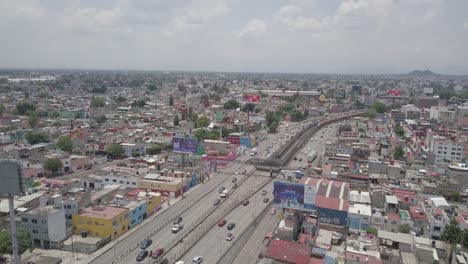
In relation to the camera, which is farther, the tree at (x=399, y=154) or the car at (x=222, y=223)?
the tree at (x=399, y=154)

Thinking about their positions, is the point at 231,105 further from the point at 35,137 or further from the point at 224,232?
the point at 224,232

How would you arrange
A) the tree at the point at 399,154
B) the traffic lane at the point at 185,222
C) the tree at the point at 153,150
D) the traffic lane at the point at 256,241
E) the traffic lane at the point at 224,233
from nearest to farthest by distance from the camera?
the traffic lane at the point at 256,241 → the traffic lane at the point at 224,233 → the traffic lane at the point at 185,222 → the tree at the point at 399,154 → the tree at the point at 153,150

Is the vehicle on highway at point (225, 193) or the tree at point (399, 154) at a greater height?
the tree at point (399, 154)

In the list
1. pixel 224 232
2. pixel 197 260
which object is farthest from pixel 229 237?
pixel 197 260

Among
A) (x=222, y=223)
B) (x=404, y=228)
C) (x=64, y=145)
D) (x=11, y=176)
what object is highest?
(x=11, y=176)

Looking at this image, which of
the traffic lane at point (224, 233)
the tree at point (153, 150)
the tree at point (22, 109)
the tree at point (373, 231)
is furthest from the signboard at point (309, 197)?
the tree at point (22, 109)

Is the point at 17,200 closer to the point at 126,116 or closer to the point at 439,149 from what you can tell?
the point at 439,149

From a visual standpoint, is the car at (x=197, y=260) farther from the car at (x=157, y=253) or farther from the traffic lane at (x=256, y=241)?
the car at (x=157, y=253)
